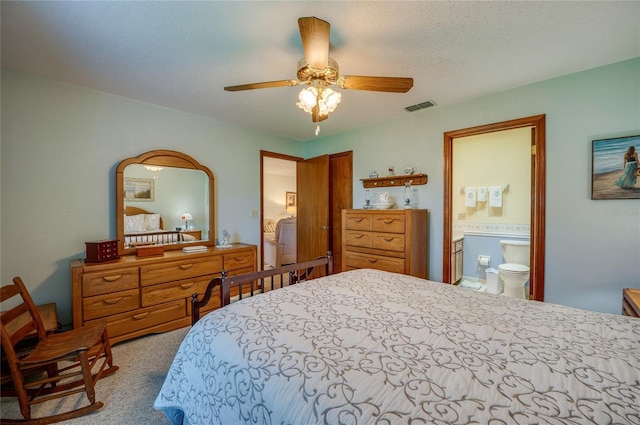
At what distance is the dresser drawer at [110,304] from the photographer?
222 cm

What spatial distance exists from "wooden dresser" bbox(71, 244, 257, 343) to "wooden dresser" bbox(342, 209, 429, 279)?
1.56 m

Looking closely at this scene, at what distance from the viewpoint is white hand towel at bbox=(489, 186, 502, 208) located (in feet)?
13.4

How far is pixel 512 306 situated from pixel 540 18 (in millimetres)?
1741

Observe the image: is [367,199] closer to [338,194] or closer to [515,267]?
[338,194]

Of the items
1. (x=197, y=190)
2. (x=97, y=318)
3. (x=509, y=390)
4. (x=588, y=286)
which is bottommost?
(x=97, y=318)

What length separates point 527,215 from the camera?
3.87 meters

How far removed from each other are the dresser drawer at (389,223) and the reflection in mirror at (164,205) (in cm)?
217

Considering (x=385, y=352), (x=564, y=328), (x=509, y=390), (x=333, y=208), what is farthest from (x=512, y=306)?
(x=333, y=208)

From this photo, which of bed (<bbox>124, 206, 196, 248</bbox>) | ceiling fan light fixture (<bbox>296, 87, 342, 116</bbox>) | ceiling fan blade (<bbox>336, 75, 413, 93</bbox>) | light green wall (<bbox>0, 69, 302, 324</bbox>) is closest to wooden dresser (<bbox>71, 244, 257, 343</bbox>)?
bed (<bbox>124, 206, 196, 248</bbox>)

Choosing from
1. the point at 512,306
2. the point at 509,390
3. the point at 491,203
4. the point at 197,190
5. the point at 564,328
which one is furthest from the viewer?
the point at 491,203

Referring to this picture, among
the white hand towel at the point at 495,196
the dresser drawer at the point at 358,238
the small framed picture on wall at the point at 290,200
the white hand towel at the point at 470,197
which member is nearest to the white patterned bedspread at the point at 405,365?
the dresser drawer at the point at 358,238

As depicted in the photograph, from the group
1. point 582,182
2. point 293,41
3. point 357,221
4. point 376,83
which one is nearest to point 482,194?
point 582,182

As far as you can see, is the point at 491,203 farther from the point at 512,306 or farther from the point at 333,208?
the point at 512,306

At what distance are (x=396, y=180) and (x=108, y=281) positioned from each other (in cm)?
328
